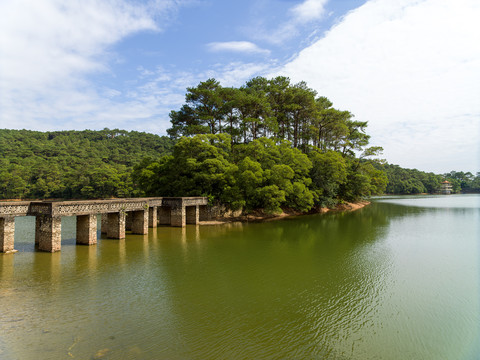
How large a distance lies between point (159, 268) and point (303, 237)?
13.5m

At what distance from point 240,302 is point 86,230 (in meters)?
14.3

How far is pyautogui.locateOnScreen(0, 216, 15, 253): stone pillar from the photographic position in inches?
647

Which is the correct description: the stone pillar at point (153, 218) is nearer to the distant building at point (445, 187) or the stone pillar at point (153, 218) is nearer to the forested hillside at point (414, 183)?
the forested hillside at point (414, 183)

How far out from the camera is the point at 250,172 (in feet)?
105

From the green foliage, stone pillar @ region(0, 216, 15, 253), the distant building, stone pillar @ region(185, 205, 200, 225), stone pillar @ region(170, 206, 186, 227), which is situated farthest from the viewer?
the distant building

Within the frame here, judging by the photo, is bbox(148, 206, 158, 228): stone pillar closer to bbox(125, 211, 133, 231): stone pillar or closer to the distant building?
bbox(125, 211, 133, 231): stone pillar

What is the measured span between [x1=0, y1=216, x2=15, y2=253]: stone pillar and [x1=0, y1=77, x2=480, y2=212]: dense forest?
17655mm

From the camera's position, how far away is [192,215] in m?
30.9

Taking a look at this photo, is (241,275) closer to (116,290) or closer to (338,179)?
(116,290)

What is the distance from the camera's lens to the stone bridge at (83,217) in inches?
663

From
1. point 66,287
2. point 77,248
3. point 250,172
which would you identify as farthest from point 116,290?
point 250,172

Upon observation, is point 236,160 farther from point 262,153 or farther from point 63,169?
point 63,169

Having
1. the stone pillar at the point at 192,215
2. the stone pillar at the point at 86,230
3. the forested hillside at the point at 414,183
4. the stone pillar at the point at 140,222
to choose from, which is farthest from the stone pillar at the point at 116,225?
the forested hillside at the point at 414,183

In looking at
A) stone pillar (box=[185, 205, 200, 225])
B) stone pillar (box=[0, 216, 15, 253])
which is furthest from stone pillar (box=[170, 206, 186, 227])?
stone pillar (box=[0, 216, 15, 253])
